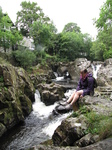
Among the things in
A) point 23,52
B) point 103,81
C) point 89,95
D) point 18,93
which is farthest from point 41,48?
point 89,95

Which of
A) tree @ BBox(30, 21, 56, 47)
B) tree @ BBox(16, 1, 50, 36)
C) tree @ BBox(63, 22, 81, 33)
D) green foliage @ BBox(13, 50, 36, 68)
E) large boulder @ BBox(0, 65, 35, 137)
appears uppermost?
tree @ BBox(63, 22, 81, 33)

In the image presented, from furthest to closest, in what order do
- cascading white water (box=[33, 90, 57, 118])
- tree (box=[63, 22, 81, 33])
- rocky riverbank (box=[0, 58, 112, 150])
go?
tree (box=[63, 22, 81, 33])
cascading white water (box=[33, 90, 57, 118])
rocky riverbank (box=[0, 58, 112, 150])

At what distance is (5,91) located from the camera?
9.11m

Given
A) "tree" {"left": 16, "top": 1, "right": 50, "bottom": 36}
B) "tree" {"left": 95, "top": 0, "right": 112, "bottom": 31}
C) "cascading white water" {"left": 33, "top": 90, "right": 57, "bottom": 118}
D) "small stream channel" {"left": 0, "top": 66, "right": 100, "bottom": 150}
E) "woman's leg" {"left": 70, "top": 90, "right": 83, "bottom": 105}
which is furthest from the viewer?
"tree" {"left": 16, "top": 1, "right": 50, "bottom": 36}

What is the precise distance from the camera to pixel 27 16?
3834 centimetres

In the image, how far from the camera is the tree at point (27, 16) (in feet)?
127

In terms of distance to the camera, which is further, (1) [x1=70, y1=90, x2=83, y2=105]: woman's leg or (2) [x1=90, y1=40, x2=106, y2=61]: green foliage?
(2) [x1=90, y1=40, x2=106, y2=61]: green foliage

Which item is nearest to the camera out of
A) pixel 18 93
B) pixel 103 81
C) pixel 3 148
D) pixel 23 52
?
pixel 3 148

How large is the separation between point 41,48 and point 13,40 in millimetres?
9929

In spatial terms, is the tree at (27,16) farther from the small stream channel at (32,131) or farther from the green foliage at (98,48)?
the small stream channel at (32,131)

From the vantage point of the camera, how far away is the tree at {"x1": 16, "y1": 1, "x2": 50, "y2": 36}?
3866 cm

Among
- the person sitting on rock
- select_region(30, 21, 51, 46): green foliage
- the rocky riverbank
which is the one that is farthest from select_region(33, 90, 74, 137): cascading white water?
select_region(30, 21, 51, 46): green foliage

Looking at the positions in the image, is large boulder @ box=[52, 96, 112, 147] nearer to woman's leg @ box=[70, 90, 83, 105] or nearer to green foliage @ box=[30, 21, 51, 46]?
woman's leg @ box=[70, 90, 83, 105]

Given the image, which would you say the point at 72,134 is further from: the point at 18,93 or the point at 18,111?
the point at 18,93
